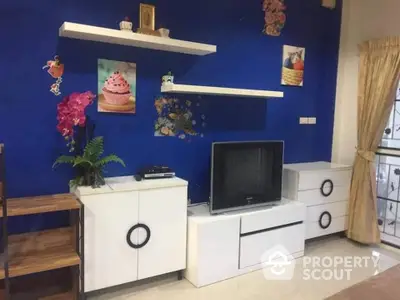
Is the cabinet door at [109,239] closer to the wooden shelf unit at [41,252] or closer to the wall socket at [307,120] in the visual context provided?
the wooden shelf unit at [41,252]

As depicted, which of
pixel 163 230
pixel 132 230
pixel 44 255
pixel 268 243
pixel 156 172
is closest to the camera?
pixel 44 255

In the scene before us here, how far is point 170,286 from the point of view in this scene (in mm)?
2834

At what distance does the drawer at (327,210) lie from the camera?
3633 millimetres

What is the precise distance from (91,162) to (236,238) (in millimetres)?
1321

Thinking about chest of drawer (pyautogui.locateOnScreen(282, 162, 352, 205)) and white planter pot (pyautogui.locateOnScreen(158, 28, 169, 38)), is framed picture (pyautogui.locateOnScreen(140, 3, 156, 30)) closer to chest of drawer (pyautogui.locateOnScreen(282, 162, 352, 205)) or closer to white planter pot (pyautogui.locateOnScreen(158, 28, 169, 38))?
white planter pot (pyautogui.locateOnScreen(158, 28, 169, 38))

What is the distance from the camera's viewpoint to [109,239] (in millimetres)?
2566

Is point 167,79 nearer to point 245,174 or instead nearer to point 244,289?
point 245,174

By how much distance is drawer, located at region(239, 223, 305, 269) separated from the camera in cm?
305

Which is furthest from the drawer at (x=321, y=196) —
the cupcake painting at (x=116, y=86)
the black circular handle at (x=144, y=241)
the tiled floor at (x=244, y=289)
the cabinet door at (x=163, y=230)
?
the cupcake painting at (x=116, y=86)

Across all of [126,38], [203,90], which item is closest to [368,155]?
[203,90]

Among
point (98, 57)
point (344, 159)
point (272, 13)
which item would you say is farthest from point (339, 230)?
point (98, 57)

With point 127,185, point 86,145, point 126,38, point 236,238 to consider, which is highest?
point 126,38

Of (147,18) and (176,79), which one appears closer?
(147,18)

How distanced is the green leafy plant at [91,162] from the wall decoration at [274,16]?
2.01 m
